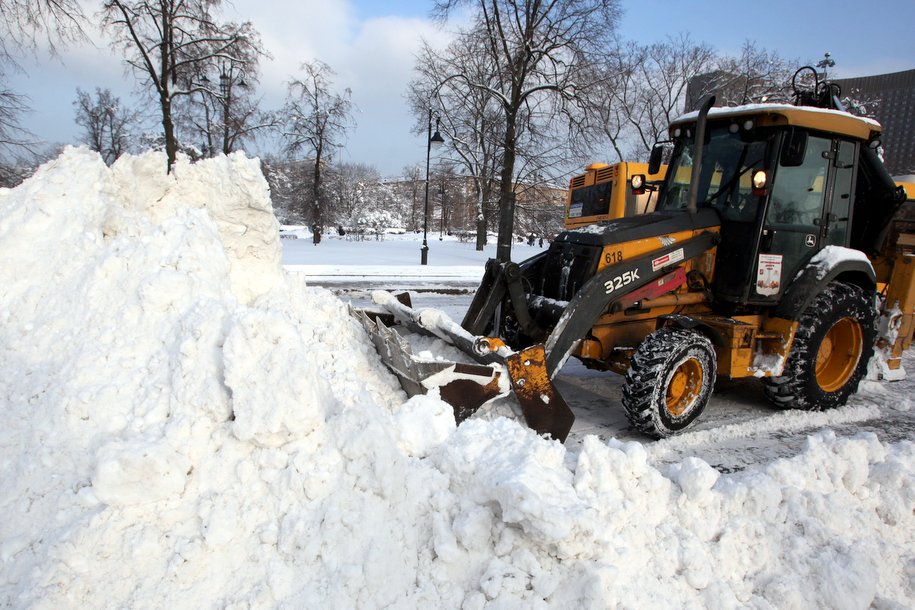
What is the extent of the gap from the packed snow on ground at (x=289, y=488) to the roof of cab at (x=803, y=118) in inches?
108

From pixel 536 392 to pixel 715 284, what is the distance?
8.22 ft

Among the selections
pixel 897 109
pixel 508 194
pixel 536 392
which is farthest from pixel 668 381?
pixel 897 109

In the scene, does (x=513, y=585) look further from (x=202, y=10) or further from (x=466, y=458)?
(x=202, y=10)

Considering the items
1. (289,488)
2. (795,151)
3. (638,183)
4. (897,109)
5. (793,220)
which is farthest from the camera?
(897,109)

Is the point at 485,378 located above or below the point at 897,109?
below

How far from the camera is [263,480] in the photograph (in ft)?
8.50

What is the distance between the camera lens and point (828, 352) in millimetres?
5598

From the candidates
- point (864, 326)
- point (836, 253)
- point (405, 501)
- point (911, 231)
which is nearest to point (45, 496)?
point (405, 501)

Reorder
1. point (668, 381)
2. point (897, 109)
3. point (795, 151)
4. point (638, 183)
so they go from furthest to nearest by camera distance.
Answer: point (897, 109) → point (638, 183) → point (795, 151) → point (668, 381)

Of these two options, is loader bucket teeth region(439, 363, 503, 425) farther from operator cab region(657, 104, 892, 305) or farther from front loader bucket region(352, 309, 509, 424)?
operator cab region(657, 104, 892, 305)

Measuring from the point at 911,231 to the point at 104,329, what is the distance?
8017 millimetres

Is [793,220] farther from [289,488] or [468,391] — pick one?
[289,488]

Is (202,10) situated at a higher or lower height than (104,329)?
higher

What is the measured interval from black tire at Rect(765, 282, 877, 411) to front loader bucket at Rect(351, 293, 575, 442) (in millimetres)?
2589
